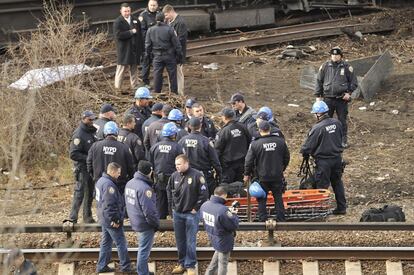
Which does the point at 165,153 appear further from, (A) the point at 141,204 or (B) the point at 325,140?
(B) the point at 325,140

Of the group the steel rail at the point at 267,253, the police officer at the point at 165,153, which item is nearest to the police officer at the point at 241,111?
the police officer at the point at 165,153

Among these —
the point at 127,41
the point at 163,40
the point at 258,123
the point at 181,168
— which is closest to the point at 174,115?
the point at 258,123

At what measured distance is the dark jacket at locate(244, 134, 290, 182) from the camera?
535 inches

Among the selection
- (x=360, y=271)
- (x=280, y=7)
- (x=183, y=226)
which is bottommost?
(x=360, y=271)

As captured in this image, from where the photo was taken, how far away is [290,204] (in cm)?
1417

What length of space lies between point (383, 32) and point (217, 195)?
13869 millimetres

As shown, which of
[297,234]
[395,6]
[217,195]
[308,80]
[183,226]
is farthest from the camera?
[395,6]

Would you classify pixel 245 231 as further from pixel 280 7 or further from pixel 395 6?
pixel 395 6

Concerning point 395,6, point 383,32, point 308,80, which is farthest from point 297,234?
point 395,6

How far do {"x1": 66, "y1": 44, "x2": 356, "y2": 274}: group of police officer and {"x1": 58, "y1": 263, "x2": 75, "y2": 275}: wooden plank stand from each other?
0.46m

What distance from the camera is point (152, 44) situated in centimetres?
1834

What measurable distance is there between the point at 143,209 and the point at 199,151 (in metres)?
1.87

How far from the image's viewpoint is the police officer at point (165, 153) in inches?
524

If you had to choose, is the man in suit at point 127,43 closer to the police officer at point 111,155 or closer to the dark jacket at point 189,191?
the police officer at point 111,155
